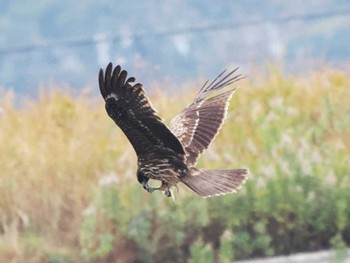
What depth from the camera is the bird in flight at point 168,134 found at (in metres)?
4.74

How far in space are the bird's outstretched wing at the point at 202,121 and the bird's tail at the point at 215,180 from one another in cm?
16

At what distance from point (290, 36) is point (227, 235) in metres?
5.07

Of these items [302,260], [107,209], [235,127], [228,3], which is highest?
[228,3]

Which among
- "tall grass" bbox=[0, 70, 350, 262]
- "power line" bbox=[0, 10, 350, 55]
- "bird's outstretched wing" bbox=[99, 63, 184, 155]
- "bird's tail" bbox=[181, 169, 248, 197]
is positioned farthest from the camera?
"power line" bbox=[0, 10, 350, 55]

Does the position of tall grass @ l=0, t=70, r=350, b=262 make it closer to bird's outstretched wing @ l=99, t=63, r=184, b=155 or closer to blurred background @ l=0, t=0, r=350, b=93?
blurred background @ l=0, t=0, r=350, b=93

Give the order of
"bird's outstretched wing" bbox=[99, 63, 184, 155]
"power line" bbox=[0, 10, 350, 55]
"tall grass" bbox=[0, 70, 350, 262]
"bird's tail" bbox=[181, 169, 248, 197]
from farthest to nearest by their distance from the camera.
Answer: "power line" bbox=[0, 10, 350, 55] → "tall grass" bbox=[0, 70, 350, 262] → "bird's tail" bbox=[181, 169, 248, 197] → "bird's outstretched wing" bbox=[99, 63, 184, 155]

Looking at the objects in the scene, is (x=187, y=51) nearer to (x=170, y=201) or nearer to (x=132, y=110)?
(x=170, y=201)

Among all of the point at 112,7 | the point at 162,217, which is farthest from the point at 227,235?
the point at 112,7

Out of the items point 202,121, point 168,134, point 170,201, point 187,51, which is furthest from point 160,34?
point 168,134

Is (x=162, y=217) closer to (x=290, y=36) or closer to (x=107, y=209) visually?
(x=107, y=209)

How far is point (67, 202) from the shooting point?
9117 mm

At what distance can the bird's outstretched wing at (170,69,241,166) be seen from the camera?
5574 millimetres

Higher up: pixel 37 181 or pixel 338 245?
pixel 37 181

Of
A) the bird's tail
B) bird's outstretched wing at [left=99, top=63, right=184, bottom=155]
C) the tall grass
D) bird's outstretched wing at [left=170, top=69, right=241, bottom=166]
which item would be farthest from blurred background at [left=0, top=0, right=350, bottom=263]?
bird's outstretched wing at [left=99, top=63, right=184, bottom=155]
